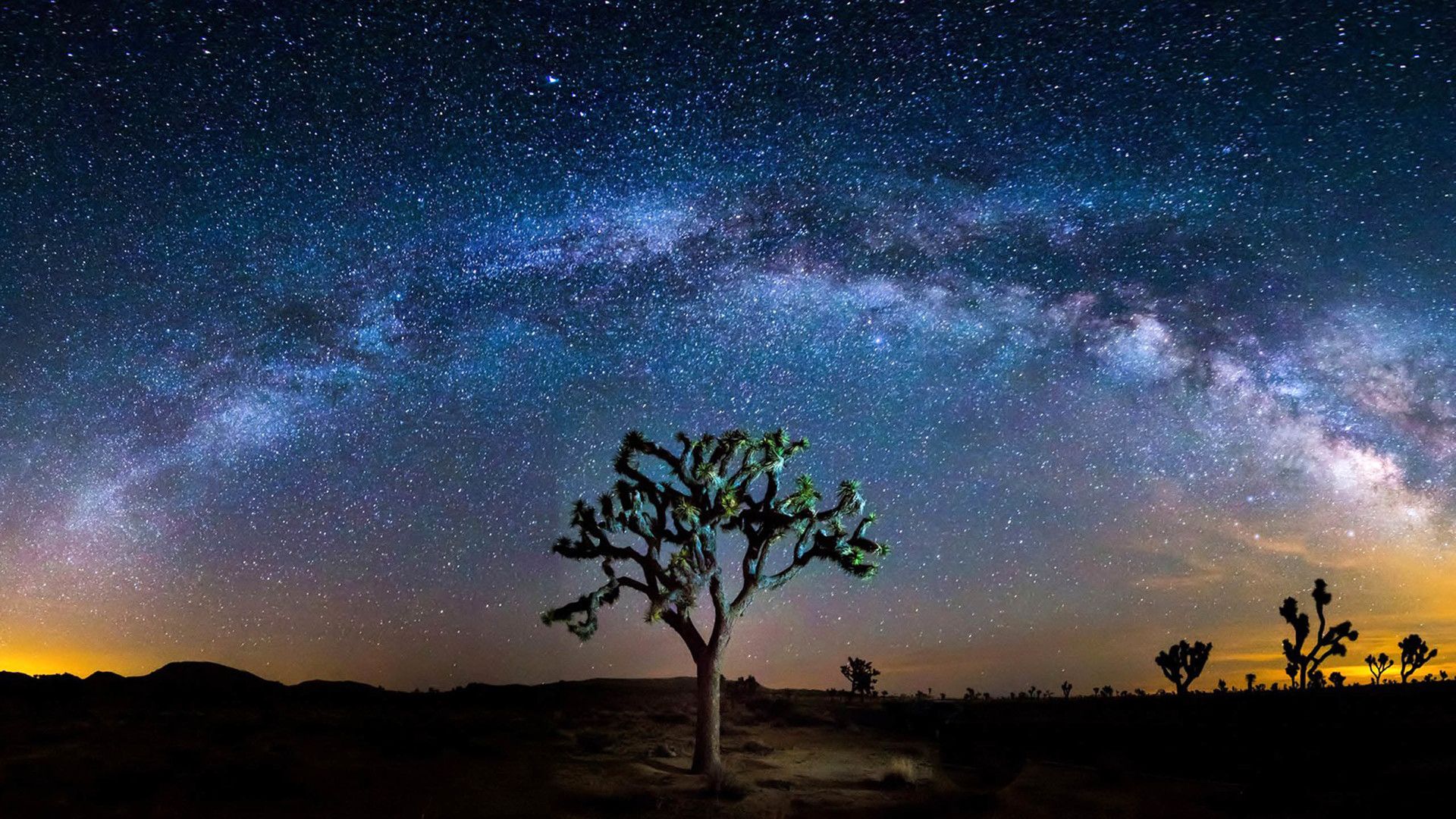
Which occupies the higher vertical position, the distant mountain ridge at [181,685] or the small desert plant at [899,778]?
the small desert plant at [899,778]

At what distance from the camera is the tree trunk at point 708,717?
20.4 m

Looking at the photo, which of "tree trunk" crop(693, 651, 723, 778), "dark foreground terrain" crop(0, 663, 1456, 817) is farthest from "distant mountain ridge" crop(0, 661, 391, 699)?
"tree trunk" crop(693, 651, 723, 778)

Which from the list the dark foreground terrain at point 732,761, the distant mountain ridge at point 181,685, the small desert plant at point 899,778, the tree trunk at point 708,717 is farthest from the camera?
the distant mountain ridge at point 181,685

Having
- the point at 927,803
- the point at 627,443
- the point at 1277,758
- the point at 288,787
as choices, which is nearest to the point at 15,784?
the point at 288,787

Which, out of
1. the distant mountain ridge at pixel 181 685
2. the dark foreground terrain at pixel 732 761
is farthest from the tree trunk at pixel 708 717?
the distant mountain ridge at pixel 181 685

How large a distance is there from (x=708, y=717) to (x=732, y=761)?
463 cm

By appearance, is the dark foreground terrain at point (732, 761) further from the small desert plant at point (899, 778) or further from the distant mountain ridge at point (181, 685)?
the distant mountain ridge at point (181, 685)

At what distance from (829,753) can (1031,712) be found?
79.9ft

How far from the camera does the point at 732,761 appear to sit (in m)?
24.3

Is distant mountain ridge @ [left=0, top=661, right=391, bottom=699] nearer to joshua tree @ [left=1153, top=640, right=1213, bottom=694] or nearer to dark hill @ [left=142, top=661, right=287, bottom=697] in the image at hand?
dark hill @ [left=142, top=661, right=287, bottom=697]

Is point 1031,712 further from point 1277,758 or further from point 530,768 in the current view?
point 530,768

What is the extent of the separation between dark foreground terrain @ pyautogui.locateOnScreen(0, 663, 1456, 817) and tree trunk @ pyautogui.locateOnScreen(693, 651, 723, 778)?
1.85 feet

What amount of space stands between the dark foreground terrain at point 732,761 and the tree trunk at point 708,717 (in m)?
0.56

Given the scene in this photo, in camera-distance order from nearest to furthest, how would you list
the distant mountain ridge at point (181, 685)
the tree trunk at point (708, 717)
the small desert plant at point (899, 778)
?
1. the small desert plant at point (899, 778)
2. the tree trunk at point (708, 717)
3. the distant mountain ridge at point (181, 685)
